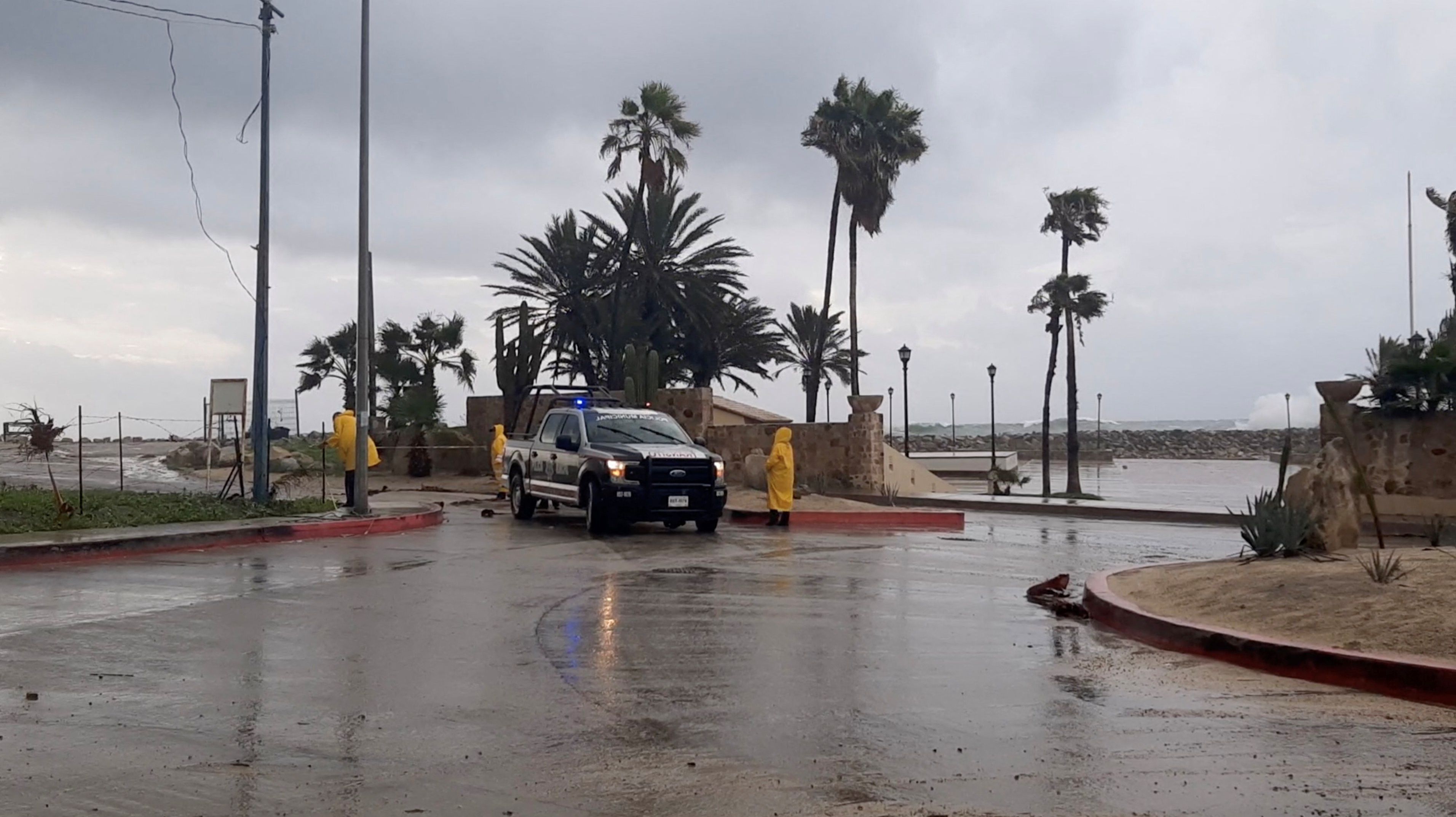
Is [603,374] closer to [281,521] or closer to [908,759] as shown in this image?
[281,521]

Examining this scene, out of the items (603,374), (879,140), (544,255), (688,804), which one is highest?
(879,140)

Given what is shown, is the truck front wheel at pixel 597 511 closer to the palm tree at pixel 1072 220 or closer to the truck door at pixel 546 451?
the truck door at pixel 546 451

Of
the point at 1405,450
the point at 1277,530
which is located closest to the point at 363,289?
the point at 1277,530

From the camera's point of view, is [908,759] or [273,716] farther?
[273,716]

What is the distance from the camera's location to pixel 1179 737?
6.05 m

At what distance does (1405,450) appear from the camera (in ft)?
65.1

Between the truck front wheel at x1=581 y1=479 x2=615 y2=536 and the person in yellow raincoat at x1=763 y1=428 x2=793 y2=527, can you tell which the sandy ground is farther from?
the person in yellow raincoat at x1=763 y1=428 x2=793 y2=527

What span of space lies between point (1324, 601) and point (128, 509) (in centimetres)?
1563

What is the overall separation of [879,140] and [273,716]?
149 ft

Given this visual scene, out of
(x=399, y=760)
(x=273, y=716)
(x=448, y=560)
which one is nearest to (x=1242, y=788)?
(x=399, y=760)

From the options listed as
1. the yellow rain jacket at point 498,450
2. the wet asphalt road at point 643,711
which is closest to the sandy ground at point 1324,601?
the wet asphalt road at point 643,711

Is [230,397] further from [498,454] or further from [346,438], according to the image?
[498,454]

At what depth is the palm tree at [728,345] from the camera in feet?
156

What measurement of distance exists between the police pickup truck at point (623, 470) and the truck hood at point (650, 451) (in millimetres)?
16
